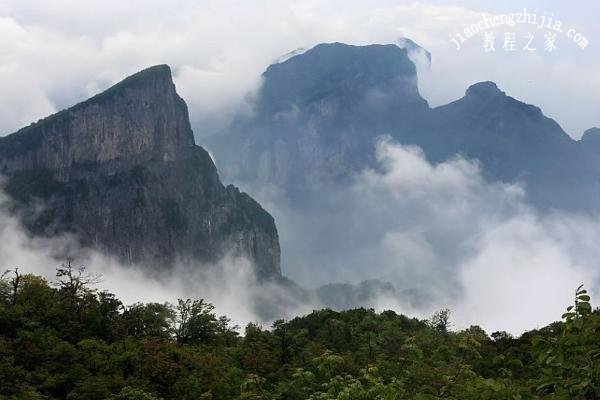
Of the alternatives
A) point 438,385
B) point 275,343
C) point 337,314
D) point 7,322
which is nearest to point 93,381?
point 7,322

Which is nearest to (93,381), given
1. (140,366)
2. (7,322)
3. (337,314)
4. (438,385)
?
(140,366)

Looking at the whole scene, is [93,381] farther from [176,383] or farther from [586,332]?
[586,332]

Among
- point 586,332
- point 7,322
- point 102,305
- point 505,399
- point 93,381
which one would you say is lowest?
point 505,399

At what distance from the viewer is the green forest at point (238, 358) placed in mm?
8531

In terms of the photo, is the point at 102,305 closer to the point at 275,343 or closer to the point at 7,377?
the point at 275,343

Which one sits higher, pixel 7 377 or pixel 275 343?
pixel 275 343

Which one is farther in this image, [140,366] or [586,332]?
[140,366]

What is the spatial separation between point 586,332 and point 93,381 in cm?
3657

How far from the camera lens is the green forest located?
853cm

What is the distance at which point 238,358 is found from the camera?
56594 mm

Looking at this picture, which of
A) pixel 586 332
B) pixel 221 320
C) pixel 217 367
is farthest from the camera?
pixel 221 320

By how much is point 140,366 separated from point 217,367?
21.6 feet

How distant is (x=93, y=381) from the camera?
37.4 metres

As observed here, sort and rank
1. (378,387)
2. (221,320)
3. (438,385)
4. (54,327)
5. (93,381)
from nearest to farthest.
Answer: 1. (378,387)
2. (438,385)
3. (93,381)
4. (54,327)
5. (221,320)
